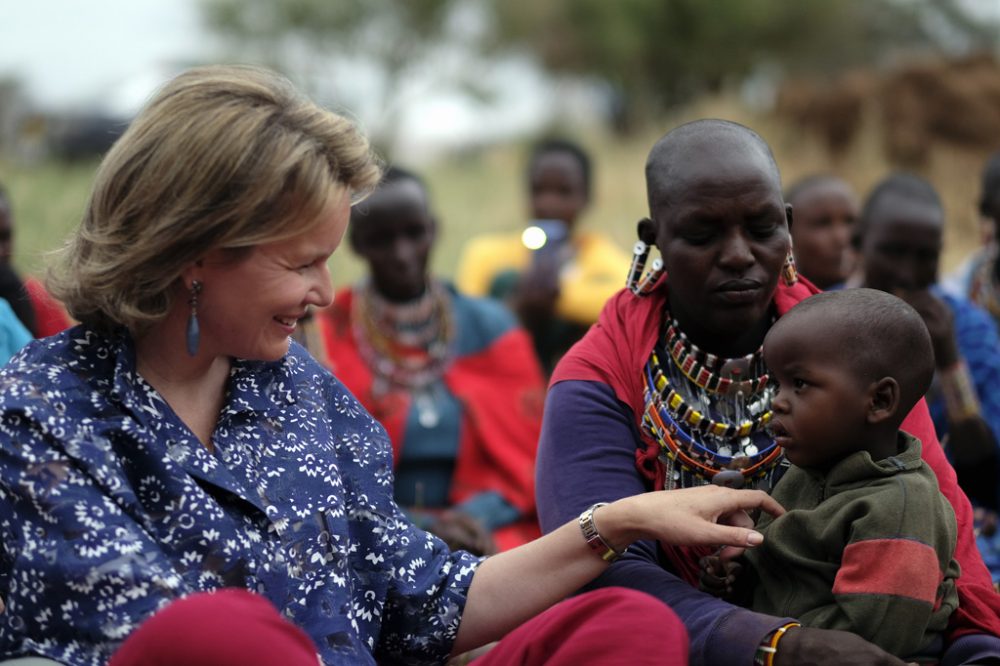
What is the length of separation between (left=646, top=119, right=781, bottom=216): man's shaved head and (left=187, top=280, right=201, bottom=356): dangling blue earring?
39.8 inches

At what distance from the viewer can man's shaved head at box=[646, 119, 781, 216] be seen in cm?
266

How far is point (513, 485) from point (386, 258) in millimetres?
1033

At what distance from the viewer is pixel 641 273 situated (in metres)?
2.82

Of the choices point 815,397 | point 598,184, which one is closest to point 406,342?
point 815,397

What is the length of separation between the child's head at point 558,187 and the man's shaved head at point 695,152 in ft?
14.7

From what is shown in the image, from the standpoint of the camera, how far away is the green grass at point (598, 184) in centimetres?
985

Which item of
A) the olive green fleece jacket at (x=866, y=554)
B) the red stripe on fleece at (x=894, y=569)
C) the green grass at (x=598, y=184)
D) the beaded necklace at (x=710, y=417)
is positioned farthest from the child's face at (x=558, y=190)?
the red stripe on fleece at (x=894, y=569)

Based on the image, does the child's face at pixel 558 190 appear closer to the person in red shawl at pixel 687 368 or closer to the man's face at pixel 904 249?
the man's face at pixel 904 249

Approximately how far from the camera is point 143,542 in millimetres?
2117

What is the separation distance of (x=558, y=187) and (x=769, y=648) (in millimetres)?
5228

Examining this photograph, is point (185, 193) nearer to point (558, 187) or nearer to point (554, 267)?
point (554, 267)

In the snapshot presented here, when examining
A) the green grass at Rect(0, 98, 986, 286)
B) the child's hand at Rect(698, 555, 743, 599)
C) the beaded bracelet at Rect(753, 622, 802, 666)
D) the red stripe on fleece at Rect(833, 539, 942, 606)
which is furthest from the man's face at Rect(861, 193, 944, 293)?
the green grass at Rect(0, 98, 986, 286)

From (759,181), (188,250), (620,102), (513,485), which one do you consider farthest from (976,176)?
(188,250)

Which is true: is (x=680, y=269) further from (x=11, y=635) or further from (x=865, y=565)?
(x=11, y=635)
